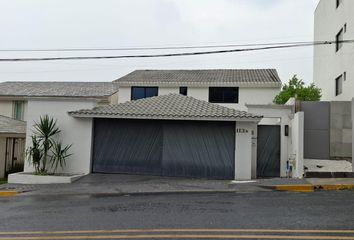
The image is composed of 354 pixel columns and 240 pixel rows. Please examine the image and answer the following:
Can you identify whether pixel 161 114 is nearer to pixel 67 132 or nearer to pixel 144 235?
pixel 67 132

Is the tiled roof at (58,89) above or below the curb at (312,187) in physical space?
above

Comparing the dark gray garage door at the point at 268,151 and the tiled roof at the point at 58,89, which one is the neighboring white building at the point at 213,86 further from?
the dark gray garage door at the point at 268,151

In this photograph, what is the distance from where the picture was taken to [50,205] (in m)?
12.0

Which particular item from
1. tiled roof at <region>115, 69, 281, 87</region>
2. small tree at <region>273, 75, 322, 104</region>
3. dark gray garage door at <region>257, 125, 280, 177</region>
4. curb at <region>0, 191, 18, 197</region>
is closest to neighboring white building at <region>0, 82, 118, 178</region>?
tiled roof at <region>115, 69, 281, 87</region>

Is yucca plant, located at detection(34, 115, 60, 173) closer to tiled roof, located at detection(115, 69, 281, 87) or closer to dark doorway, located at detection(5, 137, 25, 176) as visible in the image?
dark doorway, located at detection(5, 137, 25, 176)

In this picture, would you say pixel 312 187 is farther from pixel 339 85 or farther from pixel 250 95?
pixel 250 95

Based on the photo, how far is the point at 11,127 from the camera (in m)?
24.3

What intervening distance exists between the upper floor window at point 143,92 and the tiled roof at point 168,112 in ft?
44.9

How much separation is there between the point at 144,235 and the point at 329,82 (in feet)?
74.5

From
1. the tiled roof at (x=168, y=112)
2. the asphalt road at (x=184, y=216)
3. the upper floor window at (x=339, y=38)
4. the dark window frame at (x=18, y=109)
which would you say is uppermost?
the upper floor window at (x=339, y=38)

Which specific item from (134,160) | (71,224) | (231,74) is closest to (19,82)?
(231,74)

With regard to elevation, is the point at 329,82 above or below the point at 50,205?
above

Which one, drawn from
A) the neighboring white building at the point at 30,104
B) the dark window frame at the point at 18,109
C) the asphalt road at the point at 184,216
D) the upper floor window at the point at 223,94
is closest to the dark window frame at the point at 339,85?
the upper floor window at the point at 223,94

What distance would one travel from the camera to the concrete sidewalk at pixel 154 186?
14.7 meters
